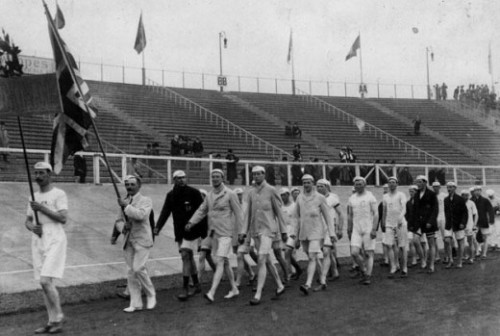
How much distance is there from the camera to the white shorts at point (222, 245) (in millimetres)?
9578

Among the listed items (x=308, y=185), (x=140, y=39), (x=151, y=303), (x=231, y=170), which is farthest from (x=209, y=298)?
(x=140, y=39)

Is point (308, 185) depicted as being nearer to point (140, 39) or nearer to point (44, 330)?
point (44, 330)

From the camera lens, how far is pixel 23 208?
13742 mm

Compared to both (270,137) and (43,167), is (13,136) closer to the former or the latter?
(270,137)

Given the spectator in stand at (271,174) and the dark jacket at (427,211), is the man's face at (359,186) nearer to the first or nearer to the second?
the dark jacket at (427,211)

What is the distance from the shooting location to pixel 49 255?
761 centimetres

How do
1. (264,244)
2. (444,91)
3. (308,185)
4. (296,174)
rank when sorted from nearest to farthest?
1. (264,244)
2. (308,185)
3. (296,174)
4. (444,91)

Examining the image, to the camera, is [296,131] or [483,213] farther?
[296,131]

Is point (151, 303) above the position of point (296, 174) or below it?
below

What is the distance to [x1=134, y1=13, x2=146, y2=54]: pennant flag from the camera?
41312 millimetres

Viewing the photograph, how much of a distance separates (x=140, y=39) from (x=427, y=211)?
31.7 meters

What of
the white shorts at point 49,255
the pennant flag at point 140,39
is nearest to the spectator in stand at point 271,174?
the white shorts at point 49,255

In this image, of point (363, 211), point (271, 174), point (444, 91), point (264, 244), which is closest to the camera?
point (264, 244)

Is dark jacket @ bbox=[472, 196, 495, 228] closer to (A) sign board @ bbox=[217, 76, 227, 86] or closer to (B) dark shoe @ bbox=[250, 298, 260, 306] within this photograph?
(B) dark shoe @ bbox=[250, 298, 260, 306]
